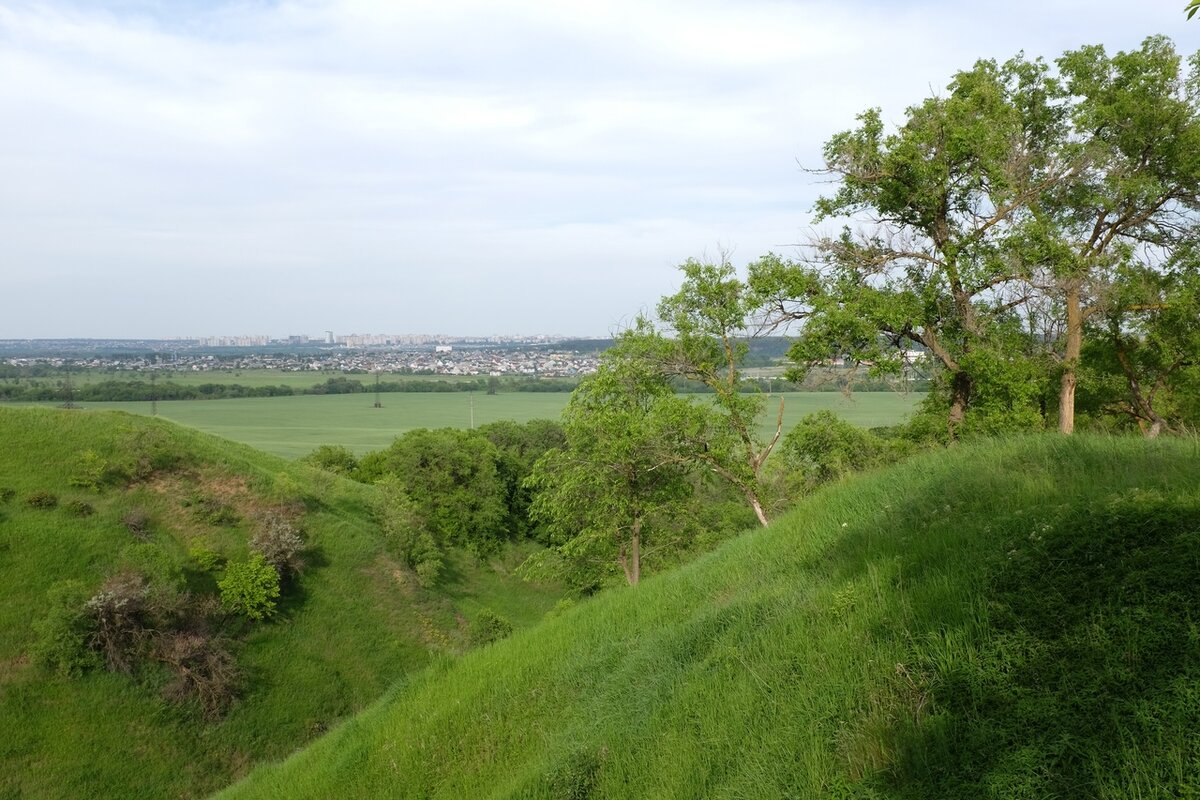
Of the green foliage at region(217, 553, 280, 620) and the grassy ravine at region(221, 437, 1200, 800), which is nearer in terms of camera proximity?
the grassy ravine at region(221, 437, 1200, 800)

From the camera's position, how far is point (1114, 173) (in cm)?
1507

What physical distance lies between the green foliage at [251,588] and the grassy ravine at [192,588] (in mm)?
590

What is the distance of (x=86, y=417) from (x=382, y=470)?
996 inches

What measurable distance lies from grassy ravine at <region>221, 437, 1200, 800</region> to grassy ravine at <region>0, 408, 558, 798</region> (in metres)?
3.83

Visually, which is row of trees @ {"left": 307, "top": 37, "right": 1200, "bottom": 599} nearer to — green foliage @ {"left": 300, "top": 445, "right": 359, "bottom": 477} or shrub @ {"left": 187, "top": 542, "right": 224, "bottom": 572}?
shrub @ {"left": 187, "top": 542, "right": 224, "bottom": 572}

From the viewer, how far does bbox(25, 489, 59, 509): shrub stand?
92.6 feet

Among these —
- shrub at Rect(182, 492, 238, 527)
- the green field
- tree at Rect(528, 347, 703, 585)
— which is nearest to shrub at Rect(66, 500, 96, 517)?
shrub at Rect(182, 492, 238, 527)

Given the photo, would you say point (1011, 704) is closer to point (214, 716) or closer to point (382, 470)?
point (214, 716)

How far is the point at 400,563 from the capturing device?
39.5 m

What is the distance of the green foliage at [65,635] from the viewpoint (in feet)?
73.6

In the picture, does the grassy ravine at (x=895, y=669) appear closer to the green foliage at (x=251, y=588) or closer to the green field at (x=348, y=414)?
the green foliage at (x=251, y=588)

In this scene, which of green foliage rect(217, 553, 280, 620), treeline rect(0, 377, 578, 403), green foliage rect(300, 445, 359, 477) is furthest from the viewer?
treeline rect(0, 377, 578, 403)

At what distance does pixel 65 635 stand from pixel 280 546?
948 cm

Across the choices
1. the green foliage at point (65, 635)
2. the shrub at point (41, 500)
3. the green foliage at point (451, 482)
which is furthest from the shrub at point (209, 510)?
the green foliage at point (451, 482)
